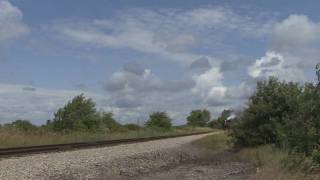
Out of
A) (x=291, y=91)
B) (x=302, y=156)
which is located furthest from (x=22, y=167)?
(x=291, y=91)

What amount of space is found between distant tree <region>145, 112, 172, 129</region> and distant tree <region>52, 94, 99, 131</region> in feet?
130

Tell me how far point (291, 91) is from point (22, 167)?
19699 mm

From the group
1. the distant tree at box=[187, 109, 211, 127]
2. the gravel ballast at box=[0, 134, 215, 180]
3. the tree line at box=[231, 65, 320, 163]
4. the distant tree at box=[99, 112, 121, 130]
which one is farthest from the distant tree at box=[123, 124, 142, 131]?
the distant tree at box=[187, 109, 211, 127]

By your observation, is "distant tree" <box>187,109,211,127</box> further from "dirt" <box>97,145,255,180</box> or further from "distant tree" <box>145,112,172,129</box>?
"dirt" <box>97,145,255,180</box>

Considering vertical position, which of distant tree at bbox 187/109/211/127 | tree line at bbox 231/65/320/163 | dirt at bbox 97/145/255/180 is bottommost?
dirt at bbox 97/145/255/180

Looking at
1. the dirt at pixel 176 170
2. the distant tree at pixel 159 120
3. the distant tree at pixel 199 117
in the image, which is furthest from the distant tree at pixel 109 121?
the distant tree at pixel 199 117

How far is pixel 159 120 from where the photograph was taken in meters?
111

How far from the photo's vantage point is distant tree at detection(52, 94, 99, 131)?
6612 cm

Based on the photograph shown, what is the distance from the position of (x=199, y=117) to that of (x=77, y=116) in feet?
375

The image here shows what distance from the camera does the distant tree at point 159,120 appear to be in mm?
109812

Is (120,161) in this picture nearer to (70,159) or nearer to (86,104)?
(70,159)

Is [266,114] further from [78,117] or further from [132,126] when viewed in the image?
[132,126]

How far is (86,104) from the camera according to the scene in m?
69.6

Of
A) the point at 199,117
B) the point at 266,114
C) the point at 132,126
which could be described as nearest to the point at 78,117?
the point at 132,126
